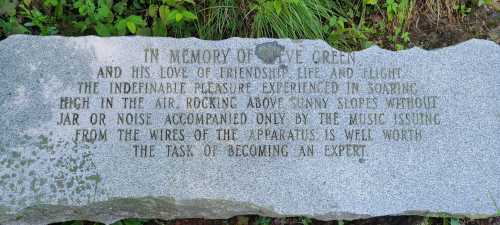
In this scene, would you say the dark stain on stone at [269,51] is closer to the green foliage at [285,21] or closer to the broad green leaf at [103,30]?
the green foliage at [285,21]

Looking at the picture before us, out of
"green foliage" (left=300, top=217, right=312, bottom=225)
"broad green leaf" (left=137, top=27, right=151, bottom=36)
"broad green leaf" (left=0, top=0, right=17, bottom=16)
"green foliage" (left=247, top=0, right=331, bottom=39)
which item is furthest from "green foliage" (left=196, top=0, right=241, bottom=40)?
"green foliage" (left=300, top=217, right=312, bottom=225)

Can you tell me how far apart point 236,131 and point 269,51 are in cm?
62

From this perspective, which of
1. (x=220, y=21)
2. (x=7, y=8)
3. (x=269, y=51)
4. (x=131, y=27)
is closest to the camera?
(x=269, y=51)

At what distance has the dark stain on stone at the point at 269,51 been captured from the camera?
3.23m

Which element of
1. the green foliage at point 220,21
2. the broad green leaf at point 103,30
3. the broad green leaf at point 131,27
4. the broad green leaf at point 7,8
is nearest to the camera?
the broad green leaf at point 131,27

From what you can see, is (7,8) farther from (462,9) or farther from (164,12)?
(462,9)

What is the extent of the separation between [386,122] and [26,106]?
8.20 feet

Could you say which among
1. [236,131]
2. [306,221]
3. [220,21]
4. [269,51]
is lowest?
[306,221]

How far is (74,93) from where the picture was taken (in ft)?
10.3

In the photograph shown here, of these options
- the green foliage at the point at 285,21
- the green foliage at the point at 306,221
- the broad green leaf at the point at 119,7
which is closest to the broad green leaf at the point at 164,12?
the broad green leaf at the point at 119,7

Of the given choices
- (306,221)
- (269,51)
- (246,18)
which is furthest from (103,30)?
(306,221)

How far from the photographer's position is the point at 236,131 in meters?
3.14

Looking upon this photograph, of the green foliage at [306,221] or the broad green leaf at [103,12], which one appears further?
the broad green leaf at [103,12]

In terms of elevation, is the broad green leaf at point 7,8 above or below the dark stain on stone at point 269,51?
above
